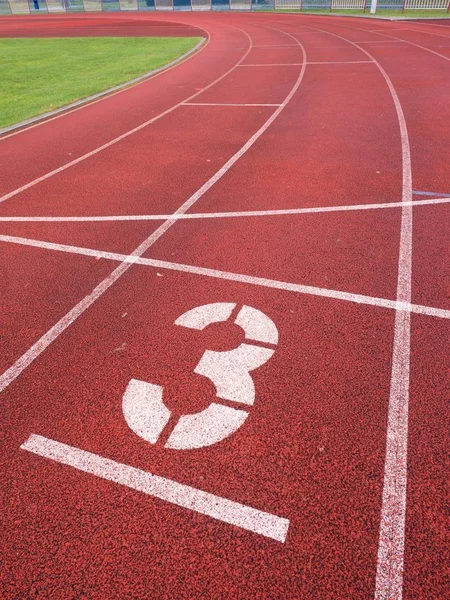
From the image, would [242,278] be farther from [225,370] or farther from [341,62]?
[341,62]

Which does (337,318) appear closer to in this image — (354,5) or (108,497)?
(108,497)

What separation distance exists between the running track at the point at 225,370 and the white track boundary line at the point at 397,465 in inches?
0.4

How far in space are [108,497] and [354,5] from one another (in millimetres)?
49740

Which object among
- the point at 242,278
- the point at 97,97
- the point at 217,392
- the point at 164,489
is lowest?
the point at 164,489

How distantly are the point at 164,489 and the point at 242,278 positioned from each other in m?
2.53

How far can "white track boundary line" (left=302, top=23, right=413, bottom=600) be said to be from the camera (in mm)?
2330

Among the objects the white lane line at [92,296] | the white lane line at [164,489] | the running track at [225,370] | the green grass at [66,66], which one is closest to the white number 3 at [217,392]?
the running track at [225,370]

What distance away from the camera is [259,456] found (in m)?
2.94

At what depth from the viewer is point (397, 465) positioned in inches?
113

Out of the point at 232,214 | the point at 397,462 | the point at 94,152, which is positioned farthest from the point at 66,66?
the point at 397,462

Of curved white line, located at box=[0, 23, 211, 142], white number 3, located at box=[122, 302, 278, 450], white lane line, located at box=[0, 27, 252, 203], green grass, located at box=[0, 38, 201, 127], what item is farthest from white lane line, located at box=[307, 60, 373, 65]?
white number 3, located at box=[122, 302, 278, 450]

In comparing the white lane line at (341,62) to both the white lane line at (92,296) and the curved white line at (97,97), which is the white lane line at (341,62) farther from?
the white lane line at (92,296)

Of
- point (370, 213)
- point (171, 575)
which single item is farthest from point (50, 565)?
point (370, 213)

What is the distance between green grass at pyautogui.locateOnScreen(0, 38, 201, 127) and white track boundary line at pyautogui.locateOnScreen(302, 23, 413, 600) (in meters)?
10.6
